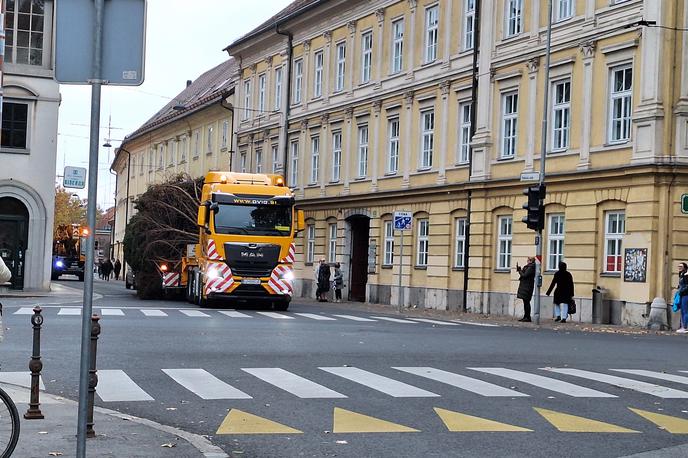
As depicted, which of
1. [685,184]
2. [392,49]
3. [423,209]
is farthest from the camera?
[392,49]

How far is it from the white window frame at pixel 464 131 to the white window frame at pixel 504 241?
3.09 m

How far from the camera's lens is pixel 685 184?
29156 millimetres

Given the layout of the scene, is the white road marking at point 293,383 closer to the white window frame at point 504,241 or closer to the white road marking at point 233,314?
the white road marking at point 233,314

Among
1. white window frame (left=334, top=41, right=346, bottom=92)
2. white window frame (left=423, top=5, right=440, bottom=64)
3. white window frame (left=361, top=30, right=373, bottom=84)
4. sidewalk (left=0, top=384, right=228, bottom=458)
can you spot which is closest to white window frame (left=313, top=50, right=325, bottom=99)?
white window frame (left=334, top=41, right=346, bottom=92)

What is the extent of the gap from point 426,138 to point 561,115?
339 inches

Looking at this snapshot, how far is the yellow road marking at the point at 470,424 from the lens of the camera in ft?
33.4

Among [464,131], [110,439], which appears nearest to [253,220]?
[464,131]

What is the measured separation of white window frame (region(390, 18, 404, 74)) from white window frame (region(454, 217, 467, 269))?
773 centimetres

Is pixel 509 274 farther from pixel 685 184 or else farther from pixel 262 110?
pixel 262 110

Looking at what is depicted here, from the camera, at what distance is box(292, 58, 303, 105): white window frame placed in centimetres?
5325

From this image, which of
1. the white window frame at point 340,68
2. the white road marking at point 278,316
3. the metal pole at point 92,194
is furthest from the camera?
the white window frame at point 340,68

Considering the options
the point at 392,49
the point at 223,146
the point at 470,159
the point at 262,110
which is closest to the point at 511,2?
the point at 470,159

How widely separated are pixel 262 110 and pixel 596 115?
1118 inches

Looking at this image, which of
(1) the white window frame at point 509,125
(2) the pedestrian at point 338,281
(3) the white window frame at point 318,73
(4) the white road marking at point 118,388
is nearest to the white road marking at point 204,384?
(4) the white road marking at point 118,388
